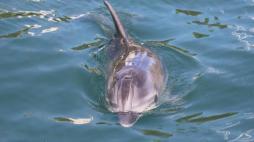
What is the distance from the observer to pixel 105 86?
7.45 m

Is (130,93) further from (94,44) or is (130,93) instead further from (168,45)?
(168,45)

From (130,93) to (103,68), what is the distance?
159 centimetres

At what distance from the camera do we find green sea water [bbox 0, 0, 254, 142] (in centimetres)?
661

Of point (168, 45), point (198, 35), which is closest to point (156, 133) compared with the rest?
point (168, 45)

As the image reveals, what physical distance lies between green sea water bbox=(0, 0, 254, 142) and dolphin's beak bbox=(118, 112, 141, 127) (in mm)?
101

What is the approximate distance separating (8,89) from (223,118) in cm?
293

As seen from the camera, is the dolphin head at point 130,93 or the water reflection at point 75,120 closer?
the dolphin head at point 130,93

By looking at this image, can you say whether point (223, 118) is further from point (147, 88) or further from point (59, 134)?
point (59, 134)

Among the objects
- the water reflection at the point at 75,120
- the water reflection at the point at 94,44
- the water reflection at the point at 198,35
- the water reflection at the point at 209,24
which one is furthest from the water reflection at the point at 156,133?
the water reflection at the point at 209,24

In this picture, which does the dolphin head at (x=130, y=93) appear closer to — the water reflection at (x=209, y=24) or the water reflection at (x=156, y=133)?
the water reflection at (x=156, y=133)

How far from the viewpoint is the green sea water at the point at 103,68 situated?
21.7 feet

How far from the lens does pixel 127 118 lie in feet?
21.2

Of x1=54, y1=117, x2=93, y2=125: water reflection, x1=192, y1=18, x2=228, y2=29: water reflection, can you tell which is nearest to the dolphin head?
x1=54, y1=117, x2=93, y2=125: water reflection

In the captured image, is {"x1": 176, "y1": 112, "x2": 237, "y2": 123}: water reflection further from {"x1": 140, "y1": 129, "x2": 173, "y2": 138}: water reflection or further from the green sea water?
{"x1": 140, "y1": 129, "x2": 173, "y2": 138}: water reflection
